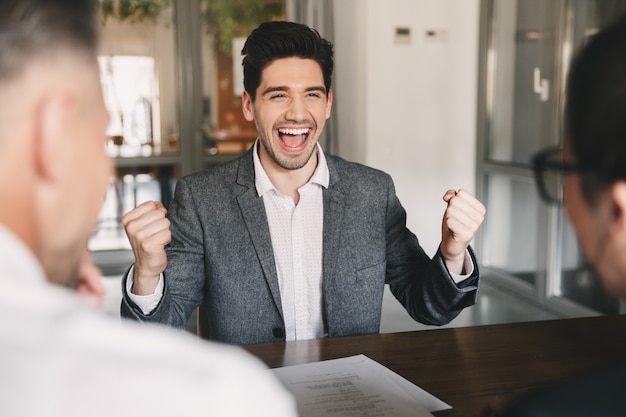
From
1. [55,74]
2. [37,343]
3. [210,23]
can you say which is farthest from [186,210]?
[210,23]

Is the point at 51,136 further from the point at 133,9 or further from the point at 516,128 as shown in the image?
the point at 133,9

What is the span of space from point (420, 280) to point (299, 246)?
361 millimetres

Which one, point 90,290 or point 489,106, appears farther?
point 489,106

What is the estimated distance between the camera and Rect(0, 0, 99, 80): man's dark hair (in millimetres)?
603

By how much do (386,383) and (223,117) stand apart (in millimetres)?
5058

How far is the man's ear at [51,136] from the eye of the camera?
0.59 metres

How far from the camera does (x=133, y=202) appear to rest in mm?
6406

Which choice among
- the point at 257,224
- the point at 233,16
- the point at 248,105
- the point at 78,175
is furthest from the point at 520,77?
the point at 78,175

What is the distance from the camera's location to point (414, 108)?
18.2ft

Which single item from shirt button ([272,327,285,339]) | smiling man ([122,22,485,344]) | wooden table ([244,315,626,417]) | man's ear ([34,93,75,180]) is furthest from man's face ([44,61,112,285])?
shirt button ([272,327,285,339])

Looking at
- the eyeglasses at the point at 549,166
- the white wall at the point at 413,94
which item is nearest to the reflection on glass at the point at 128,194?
the white wall at the point at 413,94

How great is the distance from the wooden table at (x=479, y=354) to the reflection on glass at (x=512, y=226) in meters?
3.40

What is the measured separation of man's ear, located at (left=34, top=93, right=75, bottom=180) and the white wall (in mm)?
4922

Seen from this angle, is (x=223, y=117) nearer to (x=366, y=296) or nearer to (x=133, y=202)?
(x=133, y=202)
